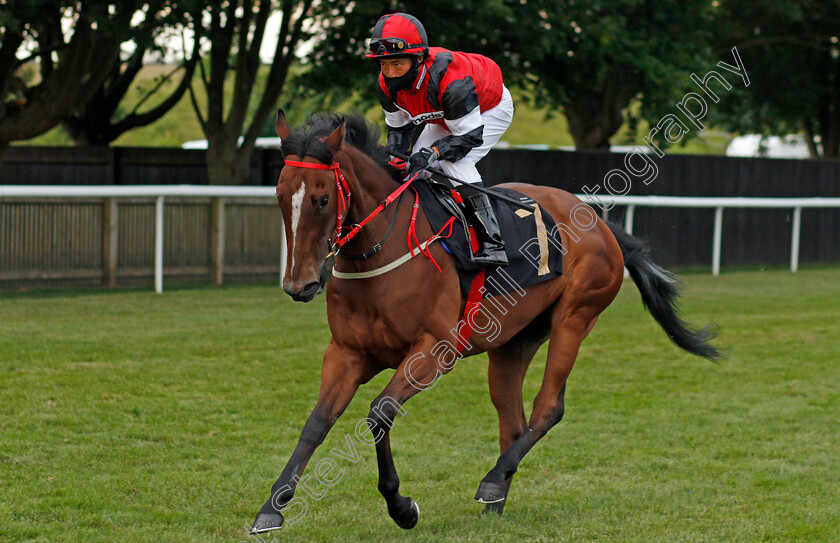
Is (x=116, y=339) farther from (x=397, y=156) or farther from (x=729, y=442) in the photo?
(x=729, y=442)

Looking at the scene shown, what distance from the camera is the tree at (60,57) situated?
384 inches

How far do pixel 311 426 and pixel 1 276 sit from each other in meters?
7.03

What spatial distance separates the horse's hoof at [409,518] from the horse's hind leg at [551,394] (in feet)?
0.84

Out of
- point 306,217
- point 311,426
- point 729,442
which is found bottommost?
point 729,442

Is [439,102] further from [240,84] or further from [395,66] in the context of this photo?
[240,84]

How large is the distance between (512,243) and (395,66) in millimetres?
960

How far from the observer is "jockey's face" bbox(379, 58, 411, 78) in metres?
3.81

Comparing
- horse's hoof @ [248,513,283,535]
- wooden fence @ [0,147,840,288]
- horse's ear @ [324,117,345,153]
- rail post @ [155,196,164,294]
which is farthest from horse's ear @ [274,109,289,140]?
rail post @ [155,196,164,294]

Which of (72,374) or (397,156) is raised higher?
(397,156)

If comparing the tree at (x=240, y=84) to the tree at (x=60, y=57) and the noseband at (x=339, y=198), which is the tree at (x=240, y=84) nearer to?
the tree at (x=60, y=57)

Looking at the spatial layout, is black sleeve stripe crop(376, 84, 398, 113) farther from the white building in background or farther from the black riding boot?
the white building in background

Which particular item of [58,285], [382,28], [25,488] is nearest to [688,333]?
[382,28]

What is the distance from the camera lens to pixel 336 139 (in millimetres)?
3365

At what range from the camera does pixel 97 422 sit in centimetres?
518
